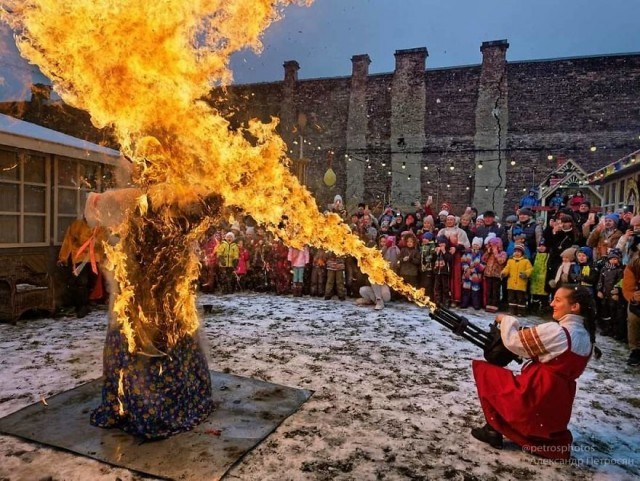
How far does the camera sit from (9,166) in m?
8.07

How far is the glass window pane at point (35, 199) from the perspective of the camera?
27.8 feet

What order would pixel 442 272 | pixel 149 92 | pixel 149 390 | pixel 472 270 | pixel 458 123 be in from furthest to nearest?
pixel 458 123 → pixel 442 272 → pixel 472 270 → pixel 149 92 → pixel 149 390

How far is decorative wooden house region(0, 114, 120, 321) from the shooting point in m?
7.67

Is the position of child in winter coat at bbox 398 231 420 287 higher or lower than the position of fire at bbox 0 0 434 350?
lower

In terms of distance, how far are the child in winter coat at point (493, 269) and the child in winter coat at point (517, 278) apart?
0.52 feet

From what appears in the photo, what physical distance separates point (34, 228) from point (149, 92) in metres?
6.80

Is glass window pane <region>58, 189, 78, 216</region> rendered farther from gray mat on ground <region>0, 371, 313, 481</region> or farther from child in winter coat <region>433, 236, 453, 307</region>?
child in winter coat <region>433, 236, 453, 307</region>

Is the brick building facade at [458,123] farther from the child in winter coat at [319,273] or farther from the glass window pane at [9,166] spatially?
the glass window pane at [9,166]

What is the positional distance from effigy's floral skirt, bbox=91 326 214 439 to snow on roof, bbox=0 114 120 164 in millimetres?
5794

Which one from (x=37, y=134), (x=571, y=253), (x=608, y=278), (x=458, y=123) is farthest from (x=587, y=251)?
(x=458, y=123)

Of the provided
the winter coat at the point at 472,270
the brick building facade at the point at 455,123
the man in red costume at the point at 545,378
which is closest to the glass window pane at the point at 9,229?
the brick building facade at the point at 455,123

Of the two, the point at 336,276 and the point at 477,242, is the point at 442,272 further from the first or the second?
the point at 336,276

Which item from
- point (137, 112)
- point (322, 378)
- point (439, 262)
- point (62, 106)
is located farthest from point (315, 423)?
point (62, 106)

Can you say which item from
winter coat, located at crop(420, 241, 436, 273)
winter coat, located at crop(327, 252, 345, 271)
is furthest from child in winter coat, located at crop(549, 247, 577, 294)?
winter coat, located at crop(327, 252, 345, 271)
